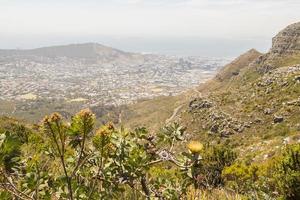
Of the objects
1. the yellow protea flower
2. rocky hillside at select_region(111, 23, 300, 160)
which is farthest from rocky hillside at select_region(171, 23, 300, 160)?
the yellow protea flower

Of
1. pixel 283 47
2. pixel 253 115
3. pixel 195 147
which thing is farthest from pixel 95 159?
pixel 283 47

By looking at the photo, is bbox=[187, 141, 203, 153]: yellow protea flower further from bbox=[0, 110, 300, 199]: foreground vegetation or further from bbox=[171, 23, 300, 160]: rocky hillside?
bbox=[171, 23, 300, 160]: rocky hillside

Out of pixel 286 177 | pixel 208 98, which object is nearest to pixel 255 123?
pixel 208 98

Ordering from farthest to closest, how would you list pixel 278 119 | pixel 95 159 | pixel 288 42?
1. pixel 288 42
2. pixel 278 119
3. pixel 95 159

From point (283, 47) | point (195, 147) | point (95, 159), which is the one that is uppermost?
point (195, 147)

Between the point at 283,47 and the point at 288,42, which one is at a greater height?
the point at 288,42

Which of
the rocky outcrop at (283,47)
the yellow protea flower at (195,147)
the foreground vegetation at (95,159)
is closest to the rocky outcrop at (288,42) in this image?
the rocky outcrop at (283,47)

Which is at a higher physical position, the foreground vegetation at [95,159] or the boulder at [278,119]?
the foreground vegetation at [95,159]

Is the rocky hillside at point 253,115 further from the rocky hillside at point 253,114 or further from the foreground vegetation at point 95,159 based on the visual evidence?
the foreground vegetation at point 95,159

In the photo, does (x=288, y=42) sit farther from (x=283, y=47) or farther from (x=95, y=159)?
(x=95, y=159)

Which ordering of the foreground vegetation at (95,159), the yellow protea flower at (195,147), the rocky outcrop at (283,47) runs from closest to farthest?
the foreground vegetation at (95,159), the yellow protea flower at (195,147), the rocky outcrop at (283,47)

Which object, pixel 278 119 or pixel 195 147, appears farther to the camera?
pixel 278 119

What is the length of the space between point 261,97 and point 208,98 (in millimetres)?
20230

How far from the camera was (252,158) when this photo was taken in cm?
3897
